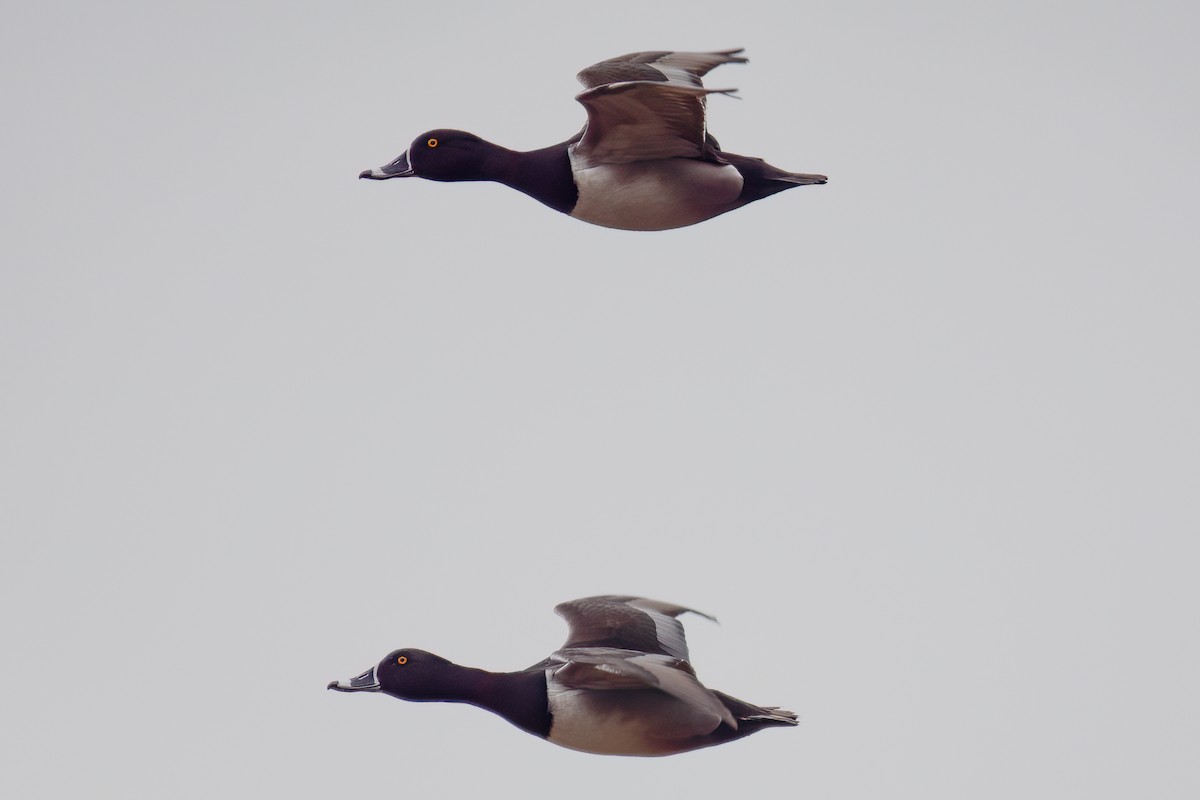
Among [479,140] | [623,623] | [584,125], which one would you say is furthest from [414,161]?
[623,623]

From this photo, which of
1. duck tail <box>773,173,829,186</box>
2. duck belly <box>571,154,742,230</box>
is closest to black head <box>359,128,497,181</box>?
duck belly <box>571,154,742,230</box>

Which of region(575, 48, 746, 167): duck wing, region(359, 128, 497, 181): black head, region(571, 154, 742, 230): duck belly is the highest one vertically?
region(575, 48, 746, 167): duck wing

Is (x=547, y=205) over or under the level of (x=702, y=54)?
under

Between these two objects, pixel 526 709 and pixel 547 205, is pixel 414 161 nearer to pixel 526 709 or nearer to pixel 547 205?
pixel 547 205

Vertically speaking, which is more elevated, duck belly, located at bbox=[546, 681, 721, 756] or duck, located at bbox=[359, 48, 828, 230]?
duck, located at bbox=[359, 48, 828, 230]

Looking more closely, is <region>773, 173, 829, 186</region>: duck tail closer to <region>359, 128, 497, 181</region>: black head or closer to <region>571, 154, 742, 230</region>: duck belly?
<region>571, 154, 742, 230</region>: duck belly

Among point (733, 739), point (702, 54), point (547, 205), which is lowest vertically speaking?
point (733, 739)
